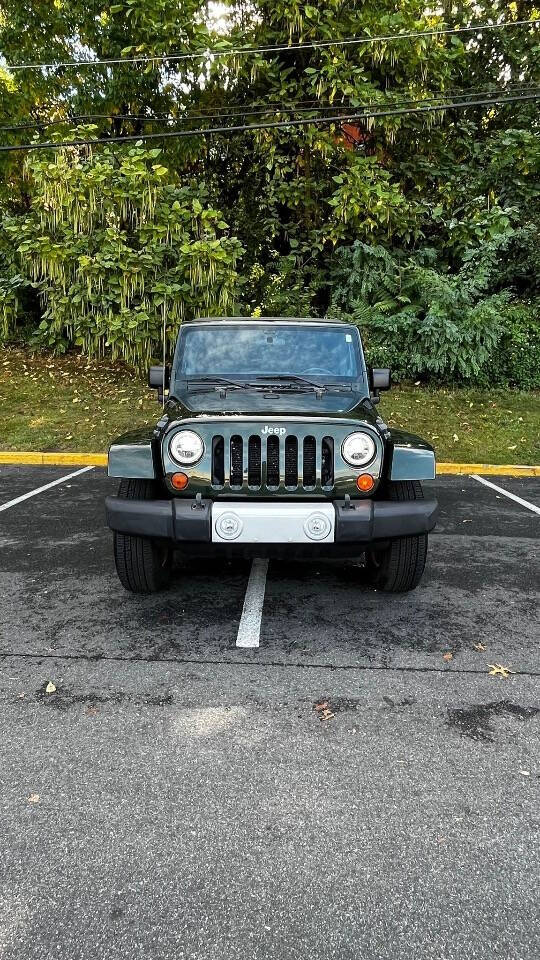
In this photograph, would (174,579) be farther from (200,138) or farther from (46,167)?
(200,138)

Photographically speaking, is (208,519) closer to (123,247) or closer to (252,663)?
(252,663)

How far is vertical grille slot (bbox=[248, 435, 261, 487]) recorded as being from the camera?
348 cm

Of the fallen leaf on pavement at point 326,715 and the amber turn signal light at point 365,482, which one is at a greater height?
the amber turn signal light at point 365,482

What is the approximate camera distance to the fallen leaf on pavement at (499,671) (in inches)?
121

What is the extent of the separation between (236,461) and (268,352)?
1391 millimetres

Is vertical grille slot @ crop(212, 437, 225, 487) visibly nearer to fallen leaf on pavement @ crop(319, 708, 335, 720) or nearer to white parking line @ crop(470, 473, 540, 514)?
fallen leaf on pavement @ crop(319, 708, 335, 720)

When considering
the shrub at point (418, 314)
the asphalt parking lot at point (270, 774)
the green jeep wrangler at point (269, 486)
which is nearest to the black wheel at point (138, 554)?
the green jeep wrangler at point (269, 486)

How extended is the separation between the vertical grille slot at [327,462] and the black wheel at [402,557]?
48cm

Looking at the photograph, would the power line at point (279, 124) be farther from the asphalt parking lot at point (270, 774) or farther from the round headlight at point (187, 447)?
the asphalt parking lot at point (270, 774)

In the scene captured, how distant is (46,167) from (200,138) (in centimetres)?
332

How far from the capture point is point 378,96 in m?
11.3

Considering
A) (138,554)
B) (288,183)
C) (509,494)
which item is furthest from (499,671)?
(288,183)

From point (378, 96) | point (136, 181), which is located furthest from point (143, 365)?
point (378, 96)

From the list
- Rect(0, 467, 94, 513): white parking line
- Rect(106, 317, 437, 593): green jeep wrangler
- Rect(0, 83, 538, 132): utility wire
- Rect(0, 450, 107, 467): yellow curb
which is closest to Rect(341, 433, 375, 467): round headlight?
Rect(106, 317, 437, 593): green jeep wrangler
